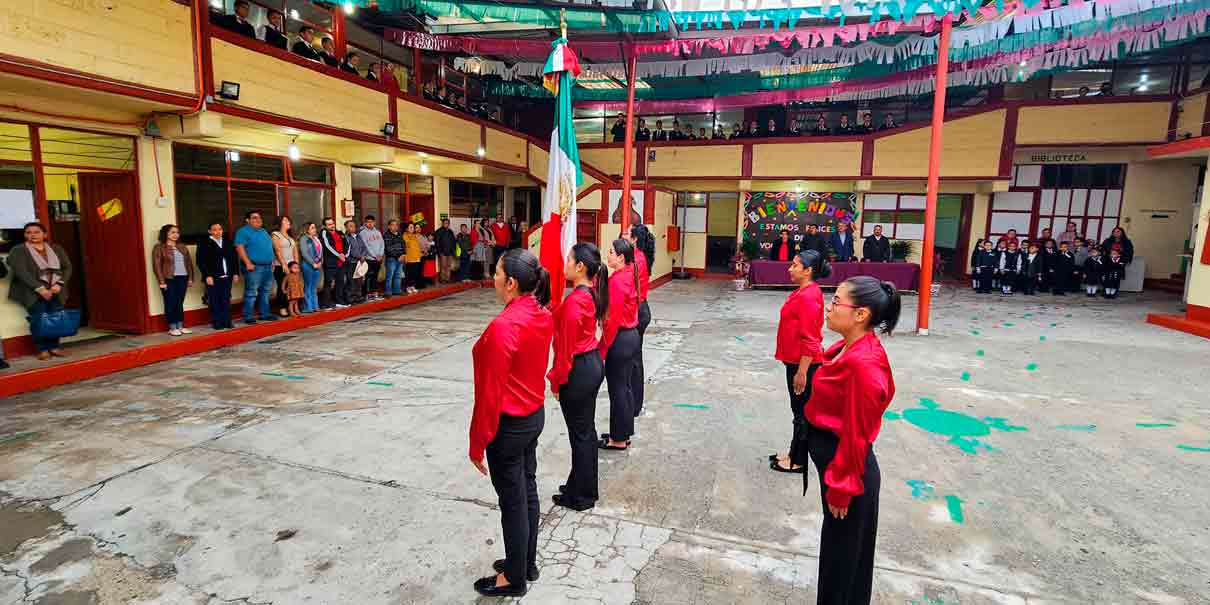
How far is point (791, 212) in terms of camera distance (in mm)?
17281

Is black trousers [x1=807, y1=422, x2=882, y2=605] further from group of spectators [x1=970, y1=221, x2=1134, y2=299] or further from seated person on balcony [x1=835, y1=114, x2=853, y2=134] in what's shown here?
seated person on balcony [x1=835, y1=114, x2=853, y2=134]

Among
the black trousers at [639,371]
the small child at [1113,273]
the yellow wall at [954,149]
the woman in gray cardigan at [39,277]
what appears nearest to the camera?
the black trousers at [639,371]

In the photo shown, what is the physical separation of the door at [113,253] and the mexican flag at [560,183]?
5790 millimetres

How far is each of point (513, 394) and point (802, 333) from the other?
2.12 m

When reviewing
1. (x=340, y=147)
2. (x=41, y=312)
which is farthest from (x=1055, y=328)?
(x=41, y=312)

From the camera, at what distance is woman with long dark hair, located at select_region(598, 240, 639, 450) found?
409cm

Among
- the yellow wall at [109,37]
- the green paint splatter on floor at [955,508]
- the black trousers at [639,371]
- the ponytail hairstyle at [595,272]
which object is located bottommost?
the green paint splatter on floor at [955,508]

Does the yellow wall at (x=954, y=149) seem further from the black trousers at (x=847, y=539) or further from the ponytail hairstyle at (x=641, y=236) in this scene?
the black trousers at (x=847, y=539)

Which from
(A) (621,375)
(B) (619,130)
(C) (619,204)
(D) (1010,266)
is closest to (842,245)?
(D) (1010,266)

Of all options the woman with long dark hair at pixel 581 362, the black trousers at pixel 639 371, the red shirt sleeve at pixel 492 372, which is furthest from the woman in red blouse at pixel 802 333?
the red shirt sleeve at pixel 492 372

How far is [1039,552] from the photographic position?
3.16 meters

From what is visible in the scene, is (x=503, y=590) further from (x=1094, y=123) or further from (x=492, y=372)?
(x=1094, y=123)

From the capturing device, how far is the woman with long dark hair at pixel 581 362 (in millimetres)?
3240

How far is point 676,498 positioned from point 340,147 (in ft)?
30.3
